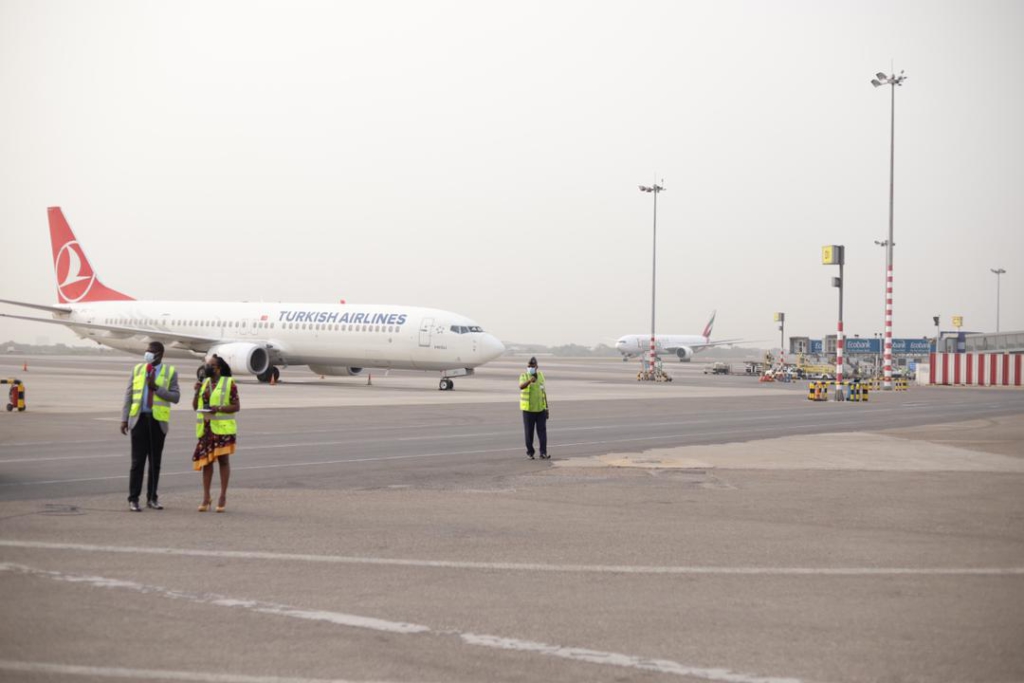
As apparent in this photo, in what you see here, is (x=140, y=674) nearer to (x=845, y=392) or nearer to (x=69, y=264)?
(x=845, y=392)

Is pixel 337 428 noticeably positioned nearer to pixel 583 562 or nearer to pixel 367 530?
pixel 367 530

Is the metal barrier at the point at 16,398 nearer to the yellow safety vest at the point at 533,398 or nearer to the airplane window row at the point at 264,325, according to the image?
the yellow safety vest at the point at 533,398

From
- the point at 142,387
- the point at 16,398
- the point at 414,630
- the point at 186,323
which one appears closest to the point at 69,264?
the point at 186,323

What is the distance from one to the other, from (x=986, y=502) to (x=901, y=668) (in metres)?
8.96

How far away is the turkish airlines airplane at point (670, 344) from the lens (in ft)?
426

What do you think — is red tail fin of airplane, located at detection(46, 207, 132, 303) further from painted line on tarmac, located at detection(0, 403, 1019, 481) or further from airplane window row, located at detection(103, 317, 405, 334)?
painted line on tarmac, located at detection(0, 403, 1019, 481)

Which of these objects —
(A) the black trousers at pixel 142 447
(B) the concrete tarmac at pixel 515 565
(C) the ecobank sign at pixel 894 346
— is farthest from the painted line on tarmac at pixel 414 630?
(C) the ecobank sign at pixel 894 346

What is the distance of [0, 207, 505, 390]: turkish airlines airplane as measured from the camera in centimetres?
4916

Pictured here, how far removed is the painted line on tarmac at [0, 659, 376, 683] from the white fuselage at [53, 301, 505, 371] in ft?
138

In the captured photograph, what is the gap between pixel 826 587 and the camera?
9.14 metres

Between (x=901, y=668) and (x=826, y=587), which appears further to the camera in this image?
(x=826, y=587)

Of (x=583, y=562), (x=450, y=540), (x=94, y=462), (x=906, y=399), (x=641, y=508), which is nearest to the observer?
(x=583, y=562)

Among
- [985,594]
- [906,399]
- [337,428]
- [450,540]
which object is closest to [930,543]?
[985,594]

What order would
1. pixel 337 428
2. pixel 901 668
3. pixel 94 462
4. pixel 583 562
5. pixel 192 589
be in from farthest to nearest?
pixel 337 428 < pixel 94 462 < pixel 583 562 < pixel 192 589 < pixel 901 668
